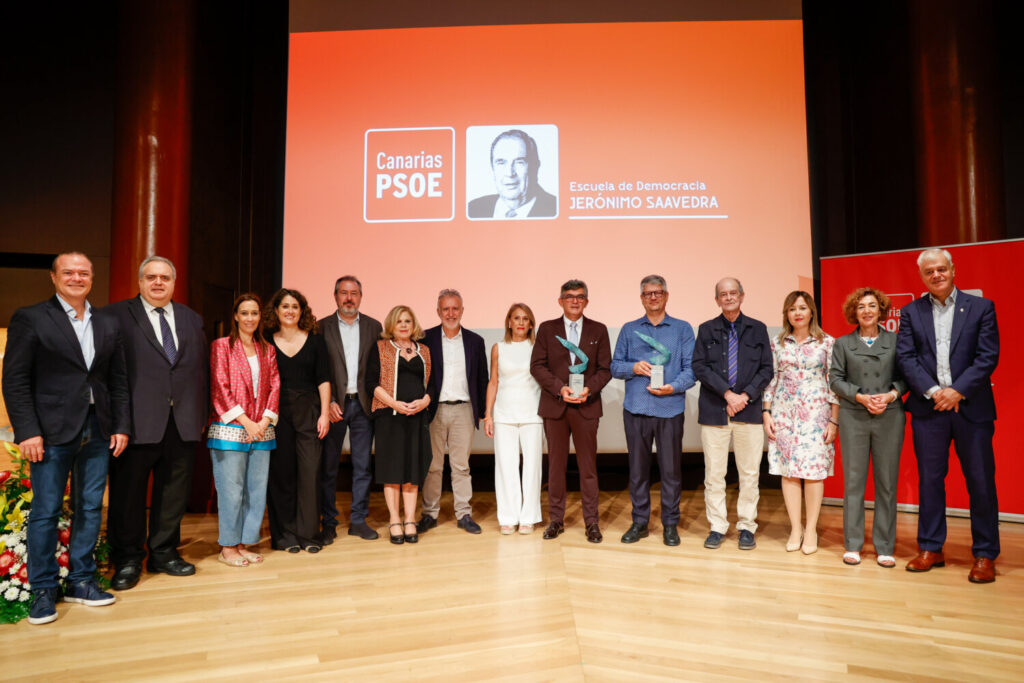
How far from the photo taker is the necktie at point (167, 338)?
3184 mm

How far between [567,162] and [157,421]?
11.0 ft

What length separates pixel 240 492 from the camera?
3422 millimetres

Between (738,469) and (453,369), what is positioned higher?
(453,369)

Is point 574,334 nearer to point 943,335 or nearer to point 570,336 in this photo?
point 570,336

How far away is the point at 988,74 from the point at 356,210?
4924 millimetres

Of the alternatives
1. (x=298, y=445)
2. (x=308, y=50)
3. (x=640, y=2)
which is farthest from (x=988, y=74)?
(x=298, y=445)

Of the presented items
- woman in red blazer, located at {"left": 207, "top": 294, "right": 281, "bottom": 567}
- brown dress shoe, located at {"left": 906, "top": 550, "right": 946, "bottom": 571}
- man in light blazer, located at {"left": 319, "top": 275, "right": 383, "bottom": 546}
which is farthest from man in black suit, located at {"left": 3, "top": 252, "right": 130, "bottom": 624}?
brown dress shoe, located at {"left": 906, "top": 550, "right": 946, "bottom": 571}

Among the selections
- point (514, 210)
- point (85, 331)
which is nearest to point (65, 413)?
point (85, 331)

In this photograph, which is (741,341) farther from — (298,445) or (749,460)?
(298,445)

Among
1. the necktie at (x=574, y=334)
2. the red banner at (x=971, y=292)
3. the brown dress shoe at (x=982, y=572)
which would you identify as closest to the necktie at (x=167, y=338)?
the necktie at (x=574, y=334)

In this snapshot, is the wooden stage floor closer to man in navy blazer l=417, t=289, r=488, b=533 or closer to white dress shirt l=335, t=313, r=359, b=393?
man in navy blazer l=417, t=289, r=488, b=533

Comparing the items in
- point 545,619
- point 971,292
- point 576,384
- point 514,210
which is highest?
point 514,210

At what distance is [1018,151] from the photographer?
5.18 metres

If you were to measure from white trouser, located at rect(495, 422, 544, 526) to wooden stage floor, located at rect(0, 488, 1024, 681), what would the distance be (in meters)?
0.30
